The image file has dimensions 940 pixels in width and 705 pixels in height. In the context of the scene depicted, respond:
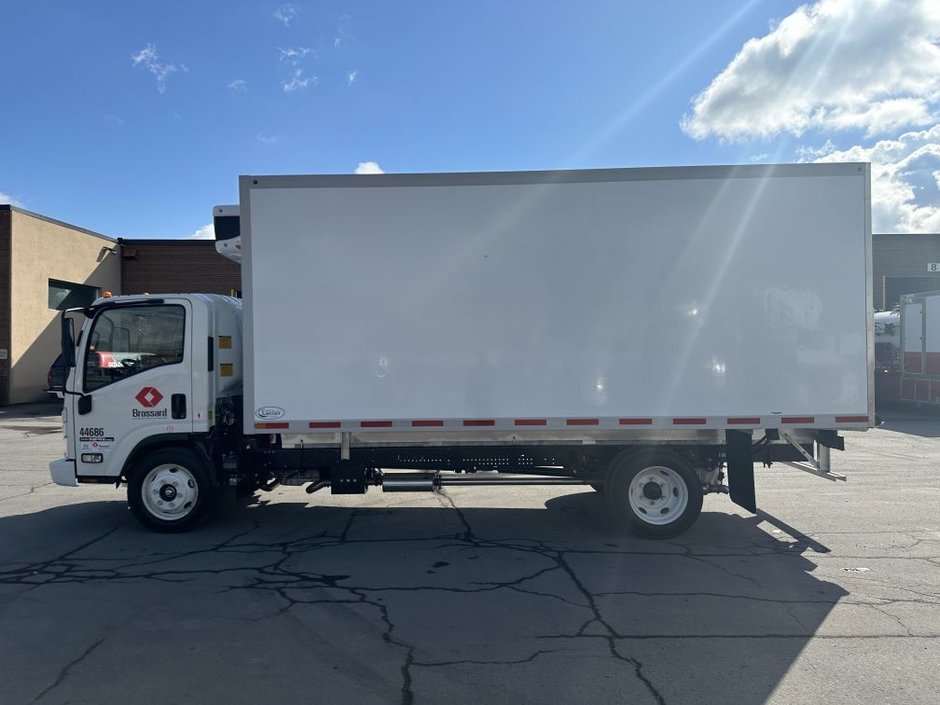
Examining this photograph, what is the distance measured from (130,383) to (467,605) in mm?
4157

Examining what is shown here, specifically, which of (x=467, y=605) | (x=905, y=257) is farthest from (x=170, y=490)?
(x=905, y=257)

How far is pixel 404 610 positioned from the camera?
456 cm

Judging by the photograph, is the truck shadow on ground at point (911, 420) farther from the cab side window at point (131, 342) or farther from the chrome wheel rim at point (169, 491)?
the cab side window at point (131, 342)

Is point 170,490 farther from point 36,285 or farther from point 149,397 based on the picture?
point 36,285

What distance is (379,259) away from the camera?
6062 millimetres

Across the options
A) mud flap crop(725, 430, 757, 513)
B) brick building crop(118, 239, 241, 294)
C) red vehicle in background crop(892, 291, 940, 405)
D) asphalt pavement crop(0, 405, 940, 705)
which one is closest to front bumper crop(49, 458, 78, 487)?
asphalt pavement crop(0, 405, 940, 705)

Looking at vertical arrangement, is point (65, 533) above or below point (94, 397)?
below

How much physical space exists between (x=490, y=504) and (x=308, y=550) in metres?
2.59

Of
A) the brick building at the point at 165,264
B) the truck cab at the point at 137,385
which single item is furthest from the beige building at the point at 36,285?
the truck cab at the point at 137,385

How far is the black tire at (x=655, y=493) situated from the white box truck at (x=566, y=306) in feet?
0.16

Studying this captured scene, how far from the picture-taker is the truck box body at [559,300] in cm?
598

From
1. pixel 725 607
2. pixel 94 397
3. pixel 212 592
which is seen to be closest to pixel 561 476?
pixel 725 607

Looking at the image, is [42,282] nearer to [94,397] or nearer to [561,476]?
[94,397]

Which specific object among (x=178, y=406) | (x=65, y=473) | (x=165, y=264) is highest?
(x=165, y=264)
